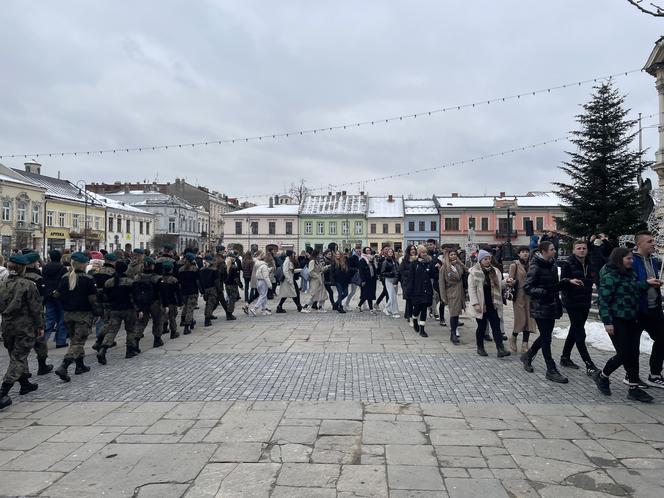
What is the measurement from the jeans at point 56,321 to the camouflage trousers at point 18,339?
12.2ft

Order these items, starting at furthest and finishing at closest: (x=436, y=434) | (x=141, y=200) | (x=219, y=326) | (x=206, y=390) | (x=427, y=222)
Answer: (x=141, y=200)
(x=427, y=222)
(x=219, y=326)
(x=206, y=390)
(x=436, y=434)

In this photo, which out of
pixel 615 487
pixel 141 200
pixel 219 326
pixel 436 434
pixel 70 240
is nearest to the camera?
pixel 615 487

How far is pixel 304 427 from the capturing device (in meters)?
4.80

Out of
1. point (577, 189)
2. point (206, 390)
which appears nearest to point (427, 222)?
point (577, 189)

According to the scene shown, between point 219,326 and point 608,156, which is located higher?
point 608,156

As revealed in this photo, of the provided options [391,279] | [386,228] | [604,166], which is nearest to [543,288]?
[391,279]

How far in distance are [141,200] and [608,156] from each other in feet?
203

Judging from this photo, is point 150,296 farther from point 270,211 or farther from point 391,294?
point 270,211

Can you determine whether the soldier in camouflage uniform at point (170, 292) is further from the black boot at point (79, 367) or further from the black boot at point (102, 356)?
the black boot at point (79, 367)

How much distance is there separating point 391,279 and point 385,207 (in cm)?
5449

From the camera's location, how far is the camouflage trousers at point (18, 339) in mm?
5910

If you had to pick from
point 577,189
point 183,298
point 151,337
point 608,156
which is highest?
point 608,156

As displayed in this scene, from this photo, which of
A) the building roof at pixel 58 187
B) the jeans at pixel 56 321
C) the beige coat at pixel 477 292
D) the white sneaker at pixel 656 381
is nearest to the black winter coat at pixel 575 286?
the white sneaker at pixel 656 381

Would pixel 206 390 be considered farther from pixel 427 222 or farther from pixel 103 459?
pixel 427 222
